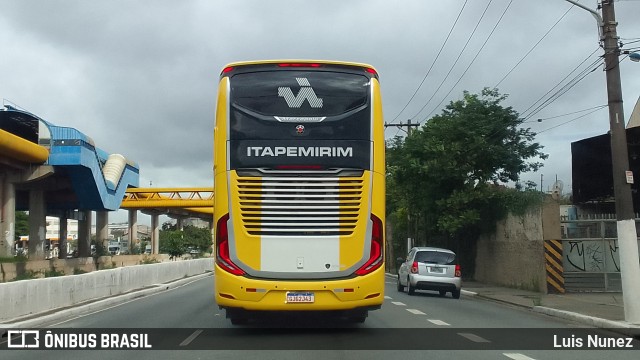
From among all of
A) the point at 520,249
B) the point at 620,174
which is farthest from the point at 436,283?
the point at 620,174

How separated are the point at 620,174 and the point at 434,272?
9039mm

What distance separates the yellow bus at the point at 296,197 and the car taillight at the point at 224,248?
0.6 inches

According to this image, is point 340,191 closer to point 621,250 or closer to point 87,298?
point 621,250

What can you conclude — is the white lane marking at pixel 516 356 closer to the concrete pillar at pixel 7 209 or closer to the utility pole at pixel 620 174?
the utility pole at pixel 620 174

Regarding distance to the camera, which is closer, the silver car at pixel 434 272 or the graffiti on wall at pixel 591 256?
the silver car at pixel 434 272

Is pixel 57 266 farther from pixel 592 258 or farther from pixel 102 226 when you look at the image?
pixel 592 258

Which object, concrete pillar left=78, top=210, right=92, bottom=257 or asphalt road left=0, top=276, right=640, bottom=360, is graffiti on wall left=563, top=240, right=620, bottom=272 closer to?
asphalt road left=0, top=276, right=640, bottom=360

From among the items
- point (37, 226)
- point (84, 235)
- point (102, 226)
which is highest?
point (102, 226)

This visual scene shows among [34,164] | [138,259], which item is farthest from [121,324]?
[138,259]

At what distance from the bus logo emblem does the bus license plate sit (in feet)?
9.89

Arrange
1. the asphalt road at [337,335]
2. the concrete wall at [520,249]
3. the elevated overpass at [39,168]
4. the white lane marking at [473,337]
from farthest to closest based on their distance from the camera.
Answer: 1. the elevated overpass at [39,168]
2. the concrete wall at [520,249]
3. the white lane marking at [473,337]
4. the asphalt road at [337,335]

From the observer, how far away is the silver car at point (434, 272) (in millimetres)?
22453

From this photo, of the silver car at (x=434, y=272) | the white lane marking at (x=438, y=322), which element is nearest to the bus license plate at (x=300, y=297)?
the white lane marking at (x=438, y=322)

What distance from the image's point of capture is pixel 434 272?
22.6 metres
